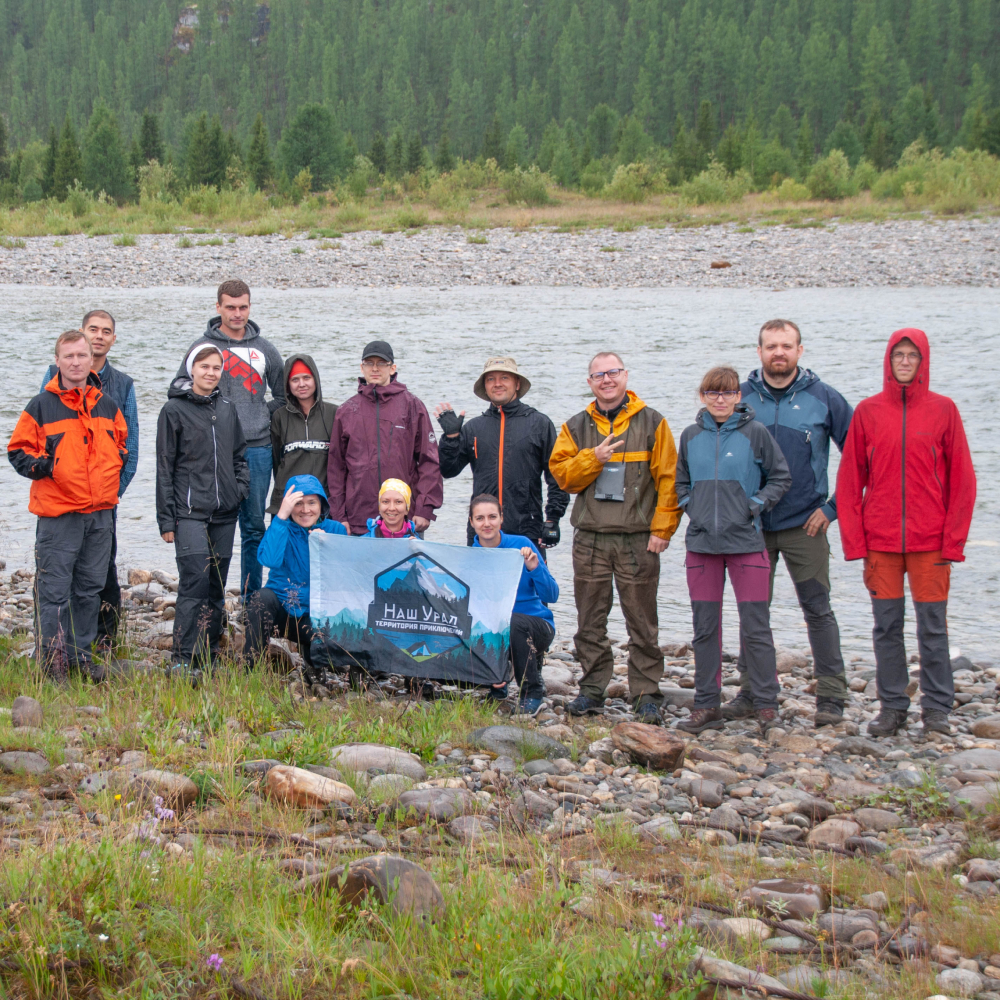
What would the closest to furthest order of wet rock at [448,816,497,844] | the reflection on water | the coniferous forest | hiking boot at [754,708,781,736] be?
wet rock at [448,816,497,844], hiking boot at [754,708,781,736], the reflection on water, the coniferous forest

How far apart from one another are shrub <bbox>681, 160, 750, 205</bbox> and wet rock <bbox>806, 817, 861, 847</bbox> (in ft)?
120

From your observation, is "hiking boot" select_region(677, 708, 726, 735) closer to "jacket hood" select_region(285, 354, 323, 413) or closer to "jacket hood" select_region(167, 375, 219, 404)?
"jacket hood" select_region(285, 354, 323, 413)

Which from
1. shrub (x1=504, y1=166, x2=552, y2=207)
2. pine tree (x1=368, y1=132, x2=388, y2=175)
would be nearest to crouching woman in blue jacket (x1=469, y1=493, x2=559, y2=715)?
shrub (x1=504, y1=166, x2=552, y2=207)

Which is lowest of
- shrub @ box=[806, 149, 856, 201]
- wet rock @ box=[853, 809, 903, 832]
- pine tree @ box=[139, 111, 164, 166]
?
wet rock @ box=[853, 809, 903, 832]

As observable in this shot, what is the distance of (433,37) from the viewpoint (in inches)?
4815

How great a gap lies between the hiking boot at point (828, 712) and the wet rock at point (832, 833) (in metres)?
1.58

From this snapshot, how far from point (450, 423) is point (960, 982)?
4.12 meters

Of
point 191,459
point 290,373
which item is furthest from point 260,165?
point 191,459

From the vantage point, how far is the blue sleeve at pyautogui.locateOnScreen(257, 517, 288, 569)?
244 inches

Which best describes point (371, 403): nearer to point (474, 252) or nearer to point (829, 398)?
point (829, 398)

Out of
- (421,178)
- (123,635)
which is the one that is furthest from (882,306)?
(421,178)

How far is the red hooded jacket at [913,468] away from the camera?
5449mm

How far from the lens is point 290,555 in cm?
623

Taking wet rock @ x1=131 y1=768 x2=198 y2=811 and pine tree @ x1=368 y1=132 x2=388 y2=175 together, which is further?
pine tree @ x1=368 y1=132 x2=388 y2=175
